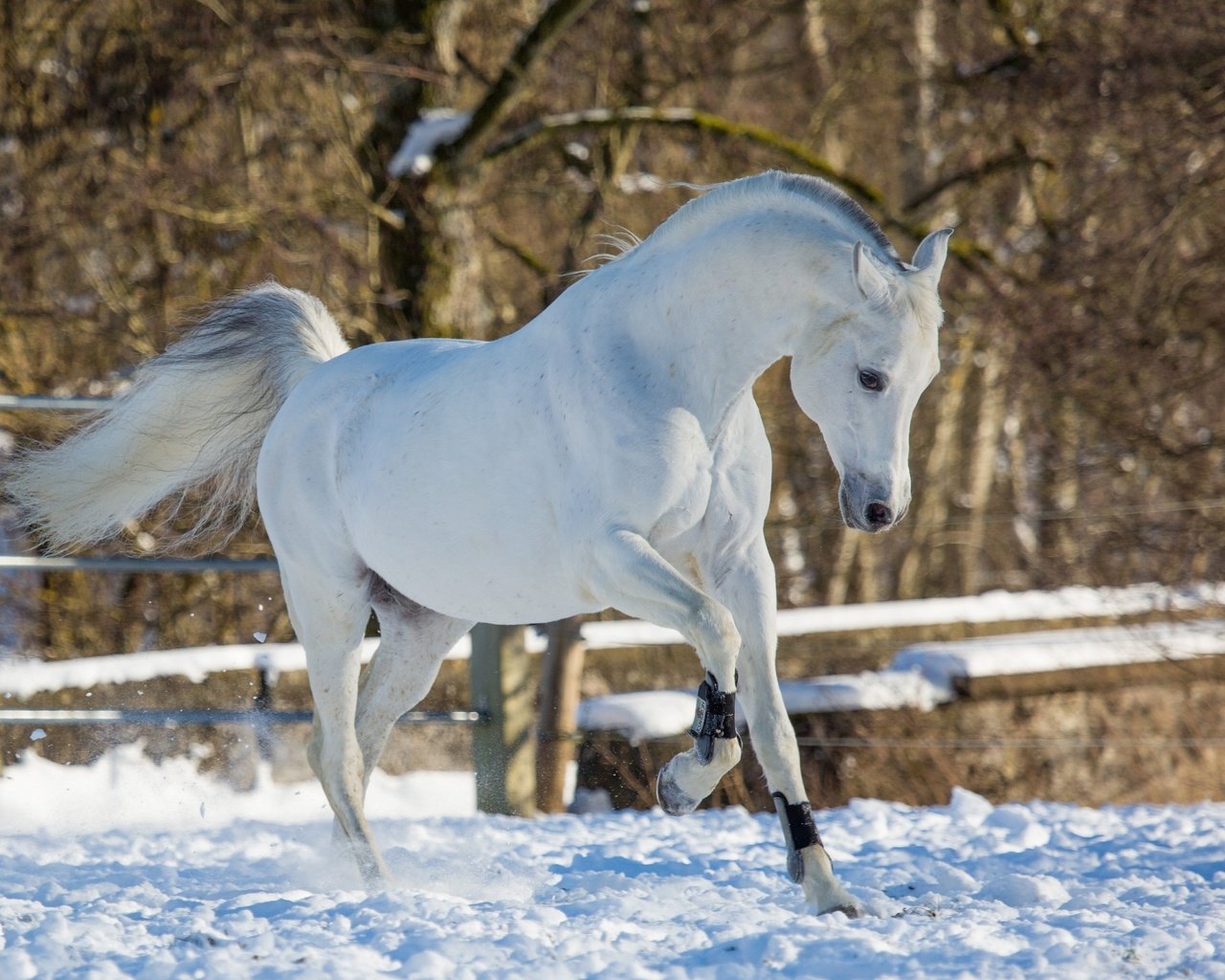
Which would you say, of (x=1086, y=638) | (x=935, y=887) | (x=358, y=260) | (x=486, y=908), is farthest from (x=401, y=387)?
(x=358, y=260)

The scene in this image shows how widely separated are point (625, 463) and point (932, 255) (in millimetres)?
802

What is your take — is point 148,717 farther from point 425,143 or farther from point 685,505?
point 425,143

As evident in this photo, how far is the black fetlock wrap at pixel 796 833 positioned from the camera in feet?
11.3

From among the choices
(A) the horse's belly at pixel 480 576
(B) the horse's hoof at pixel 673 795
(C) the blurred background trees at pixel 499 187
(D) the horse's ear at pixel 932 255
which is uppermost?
(C) the blurred background trees at pixel 499 187

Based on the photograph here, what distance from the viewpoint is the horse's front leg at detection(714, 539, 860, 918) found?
3.48 m

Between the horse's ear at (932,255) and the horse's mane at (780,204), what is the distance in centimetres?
4

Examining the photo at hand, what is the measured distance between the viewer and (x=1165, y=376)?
9281 millimetres

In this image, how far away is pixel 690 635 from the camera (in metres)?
3.29

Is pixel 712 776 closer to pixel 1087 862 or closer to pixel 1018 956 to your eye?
pixel 1018 956

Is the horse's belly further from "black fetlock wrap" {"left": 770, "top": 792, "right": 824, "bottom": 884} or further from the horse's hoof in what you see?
"black fetlock wrap" {"left": 770, "top": 792, "right": 824, "bottom": 884}

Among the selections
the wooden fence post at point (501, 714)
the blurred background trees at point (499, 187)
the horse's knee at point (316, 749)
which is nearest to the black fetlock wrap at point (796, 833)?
the horse's knee at point (316, 749)

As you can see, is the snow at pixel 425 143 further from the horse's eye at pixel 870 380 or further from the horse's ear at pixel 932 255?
the horse's eye at pixel 870 380

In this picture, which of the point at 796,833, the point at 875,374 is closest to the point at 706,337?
the point at 875,374

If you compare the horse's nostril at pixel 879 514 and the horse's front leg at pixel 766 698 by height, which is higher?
the horse's nostril at pixel 879 514
